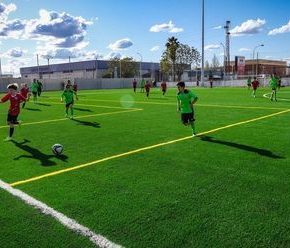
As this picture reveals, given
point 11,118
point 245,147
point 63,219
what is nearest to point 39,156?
point 11,118

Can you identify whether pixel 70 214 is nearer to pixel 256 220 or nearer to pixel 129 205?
pixel 129 205

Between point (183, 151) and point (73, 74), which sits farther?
point (73, 74)

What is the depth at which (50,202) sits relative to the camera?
223 inches

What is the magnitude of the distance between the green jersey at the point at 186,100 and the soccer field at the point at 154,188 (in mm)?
798

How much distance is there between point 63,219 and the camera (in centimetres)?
500

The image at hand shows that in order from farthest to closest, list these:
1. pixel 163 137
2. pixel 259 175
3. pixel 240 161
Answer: pixel 163 137 < pixel 240 161 < pixel 259 175

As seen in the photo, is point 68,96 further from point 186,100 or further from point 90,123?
point 186,100

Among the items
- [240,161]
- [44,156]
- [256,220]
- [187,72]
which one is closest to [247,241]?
[256,220]

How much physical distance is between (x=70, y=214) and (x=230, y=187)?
2.66m

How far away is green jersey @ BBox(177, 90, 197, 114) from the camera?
11273 mm

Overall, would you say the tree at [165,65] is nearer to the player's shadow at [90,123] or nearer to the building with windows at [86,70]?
the building with windows at [86,70]

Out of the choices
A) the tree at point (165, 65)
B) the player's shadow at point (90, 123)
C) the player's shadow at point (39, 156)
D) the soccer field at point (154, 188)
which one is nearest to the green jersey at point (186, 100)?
the soccer field at point (154, 188)

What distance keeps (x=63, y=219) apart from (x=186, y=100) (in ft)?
23.1

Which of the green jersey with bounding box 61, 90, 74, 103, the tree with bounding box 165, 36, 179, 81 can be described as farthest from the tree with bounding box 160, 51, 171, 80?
the green jersey with bounding box 61, 90, 74, 103
